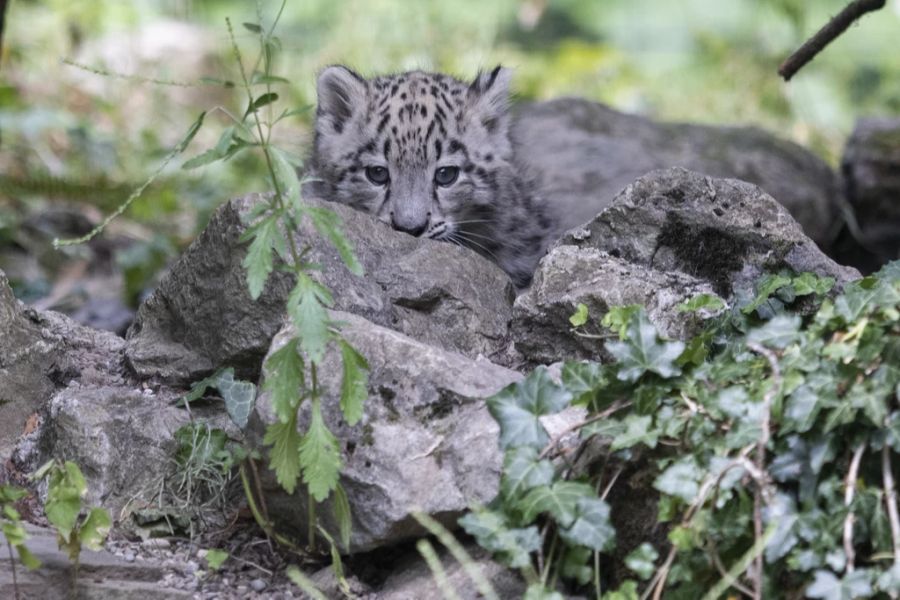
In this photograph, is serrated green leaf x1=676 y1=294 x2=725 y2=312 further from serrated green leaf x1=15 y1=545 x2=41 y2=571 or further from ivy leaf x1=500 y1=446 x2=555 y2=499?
serrated green leaf x1=15 y1=545 x2=41 y2=571

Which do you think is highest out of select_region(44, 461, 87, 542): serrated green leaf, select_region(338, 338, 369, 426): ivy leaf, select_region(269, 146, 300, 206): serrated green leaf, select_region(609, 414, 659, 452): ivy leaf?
select_region(269, 146, 300, 206): serrated green leaf

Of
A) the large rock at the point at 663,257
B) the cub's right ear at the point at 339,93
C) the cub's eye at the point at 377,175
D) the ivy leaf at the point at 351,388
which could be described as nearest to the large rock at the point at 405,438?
the ivy leaf at the point at 351,388

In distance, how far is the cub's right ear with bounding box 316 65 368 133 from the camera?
5.60 metres

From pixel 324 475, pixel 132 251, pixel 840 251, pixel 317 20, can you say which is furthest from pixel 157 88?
pixel 324 475

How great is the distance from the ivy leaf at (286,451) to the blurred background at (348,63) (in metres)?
5.25

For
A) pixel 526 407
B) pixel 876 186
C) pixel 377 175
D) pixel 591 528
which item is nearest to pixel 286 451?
pixel 526 407

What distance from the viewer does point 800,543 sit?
2715 mm

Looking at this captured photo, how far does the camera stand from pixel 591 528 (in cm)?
287

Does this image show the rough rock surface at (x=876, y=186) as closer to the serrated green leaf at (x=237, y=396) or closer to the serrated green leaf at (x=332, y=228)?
the serrated green leaf at (x=237, y=396)

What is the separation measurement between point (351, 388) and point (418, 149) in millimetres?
2542

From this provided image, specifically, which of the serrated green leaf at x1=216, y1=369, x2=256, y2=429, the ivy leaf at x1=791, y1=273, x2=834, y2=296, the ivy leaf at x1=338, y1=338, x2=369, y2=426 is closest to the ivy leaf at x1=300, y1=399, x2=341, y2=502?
the ivy leaf at x1=338, y1=338, x2=369, y2=426

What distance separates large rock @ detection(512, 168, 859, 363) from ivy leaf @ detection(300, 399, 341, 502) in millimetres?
1044

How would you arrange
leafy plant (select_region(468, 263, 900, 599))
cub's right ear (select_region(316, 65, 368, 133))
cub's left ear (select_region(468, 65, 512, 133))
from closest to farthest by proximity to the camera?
leafy plant (select_region(468, 263, 900, 599)), cub's right ear (select_region(316, 65, 368, 133)), cub's left ear (select_region(468, 65, 512, 133))

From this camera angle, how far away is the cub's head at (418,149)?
5305 mm
